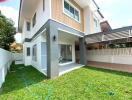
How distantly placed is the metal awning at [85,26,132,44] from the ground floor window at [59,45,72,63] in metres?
3.41

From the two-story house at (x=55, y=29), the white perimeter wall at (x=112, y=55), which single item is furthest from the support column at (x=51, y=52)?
the white perimeter wall at (x=112, y=55)

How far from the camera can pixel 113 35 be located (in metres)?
13.4

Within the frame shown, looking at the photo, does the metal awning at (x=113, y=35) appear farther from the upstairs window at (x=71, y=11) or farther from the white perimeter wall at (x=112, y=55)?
the upstairs window at (x=71, y=11)

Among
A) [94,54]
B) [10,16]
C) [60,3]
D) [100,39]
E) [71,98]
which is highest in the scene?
[10,16]

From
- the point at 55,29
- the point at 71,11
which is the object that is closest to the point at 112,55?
the point at 71,11

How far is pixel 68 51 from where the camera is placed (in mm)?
18312

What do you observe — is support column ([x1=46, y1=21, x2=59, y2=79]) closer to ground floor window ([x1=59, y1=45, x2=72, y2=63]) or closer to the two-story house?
the two-story house

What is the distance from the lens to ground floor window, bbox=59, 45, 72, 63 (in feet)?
55.6

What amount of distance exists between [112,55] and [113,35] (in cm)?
389

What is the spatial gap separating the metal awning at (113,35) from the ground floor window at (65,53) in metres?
3.41

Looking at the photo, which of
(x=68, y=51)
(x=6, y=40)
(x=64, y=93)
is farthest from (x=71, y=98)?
(x=6, y=40)

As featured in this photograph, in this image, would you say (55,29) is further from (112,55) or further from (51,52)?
(112,55)

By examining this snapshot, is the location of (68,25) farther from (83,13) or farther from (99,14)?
(99,14)

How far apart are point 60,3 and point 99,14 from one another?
11.7 meters
